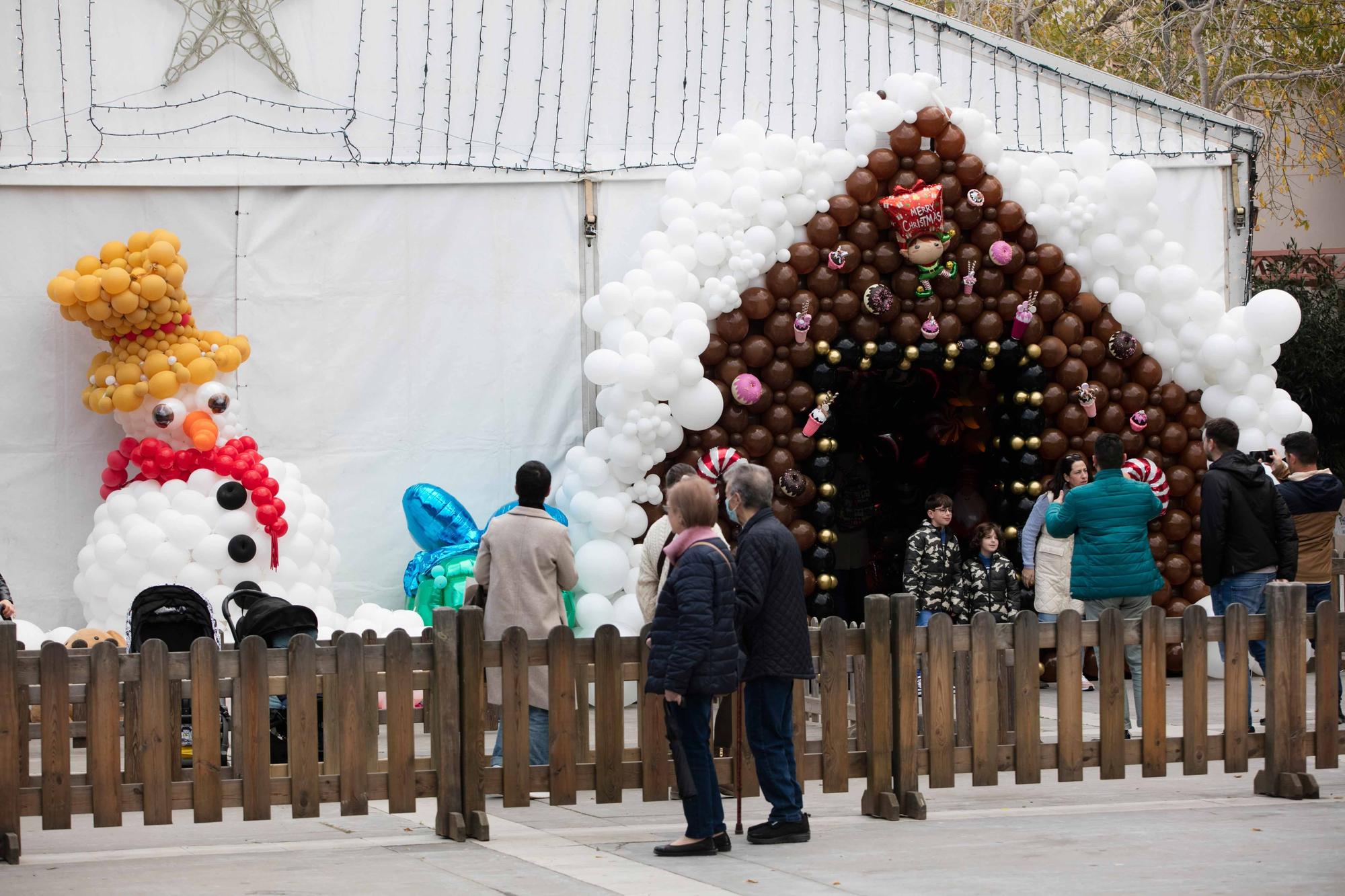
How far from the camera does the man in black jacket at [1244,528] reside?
26.0ft

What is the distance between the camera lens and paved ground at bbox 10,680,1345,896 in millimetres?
5293

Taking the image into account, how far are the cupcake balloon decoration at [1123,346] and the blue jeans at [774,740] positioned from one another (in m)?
5.60

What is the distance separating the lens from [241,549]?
9250 mm

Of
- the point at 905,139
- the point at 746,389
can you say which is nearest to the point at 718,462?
the point at 746,389

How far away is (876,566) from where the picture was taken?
12.7 metres

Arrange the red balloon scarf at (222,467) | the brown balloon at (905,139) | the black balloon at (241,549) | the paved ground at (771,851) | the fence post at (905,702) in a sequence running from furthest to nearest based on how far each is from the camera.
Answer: the brown balloon at (905,139), the red balloon scarf at (222,467), the black balloon at (241,549), the fence post at (905,702), the paved ground at (771,851)

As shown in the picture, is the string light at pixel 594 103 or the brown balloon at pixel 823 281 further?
the brown balloon at pixel 823 281

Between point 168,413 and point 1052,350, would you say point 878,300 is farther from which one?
point 168,413

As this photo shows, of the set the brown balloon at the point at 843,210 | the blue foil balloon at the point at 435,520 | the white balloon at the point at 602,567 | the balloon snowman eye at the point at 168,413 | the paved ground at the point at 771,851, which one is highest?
the brown balloon at the point at 843,210

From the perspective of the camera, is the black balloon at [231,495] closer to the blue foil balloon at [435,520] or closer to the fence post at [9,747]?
the blue foil balloon at [435,520]

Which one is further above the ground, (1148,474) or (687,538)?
(1148,474)

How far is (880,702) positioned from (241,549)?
442 cm

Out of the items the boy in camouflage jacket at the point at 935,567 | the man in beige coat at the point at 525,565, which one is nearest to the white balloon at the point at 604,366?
the boy in camouflage jacket at the point at 935,567

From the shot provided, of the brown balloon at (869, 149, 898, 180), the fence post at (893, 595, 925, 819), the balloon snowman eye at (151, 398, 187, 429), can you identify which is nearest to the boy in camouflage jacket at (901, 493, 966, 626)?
the brown balloon at (869, 149, 898, 180)
